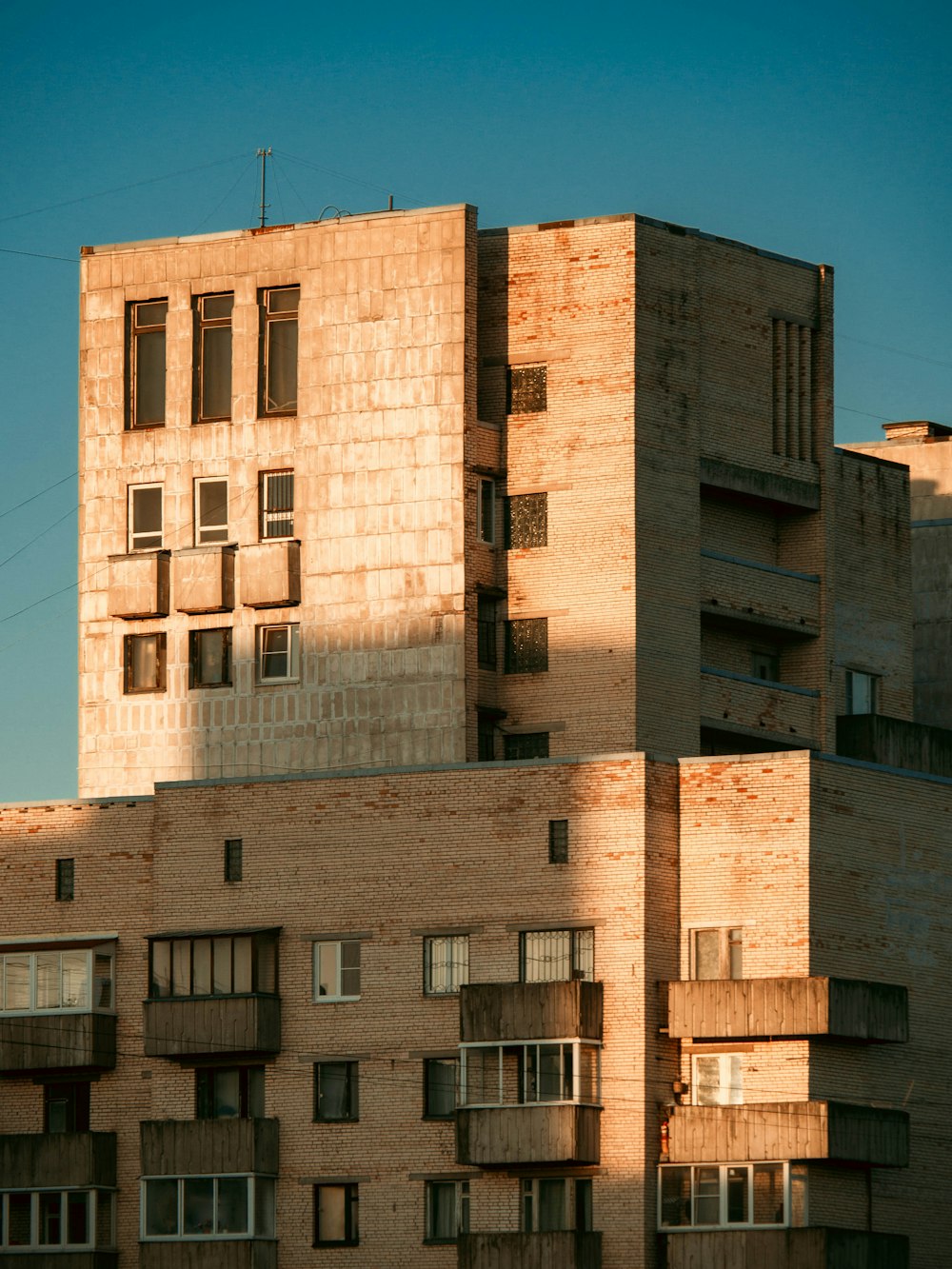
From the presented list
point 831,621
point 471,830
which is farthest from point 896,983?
point 831,621

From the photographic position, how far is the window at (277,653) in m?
92.0

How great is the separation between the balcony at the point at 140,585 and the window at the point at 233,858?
467 inches

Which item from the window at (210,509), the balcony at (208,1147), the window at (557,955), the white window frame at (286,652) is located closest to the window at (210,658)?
the white window frame at (286,652)

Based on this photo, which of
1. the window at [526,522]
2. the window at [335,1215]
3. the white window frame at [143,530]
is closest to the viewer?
the window at [335,1215]

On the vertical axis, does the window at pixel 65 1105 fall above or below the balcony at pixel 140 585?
below

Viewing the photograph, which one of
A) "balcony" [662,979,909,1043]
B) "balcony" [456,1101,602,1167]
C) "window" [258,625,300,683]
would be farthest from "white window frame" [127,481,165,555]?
"balcony" [662,979,909,1043]

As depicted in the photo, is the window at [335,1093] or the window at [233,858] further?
the window at [233,858]

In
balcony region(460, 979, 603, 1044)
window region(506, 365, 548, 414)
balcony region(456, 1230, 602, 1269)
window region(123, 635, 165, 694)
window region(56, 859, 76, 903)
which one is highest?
window region(506, 365, 548, 414)

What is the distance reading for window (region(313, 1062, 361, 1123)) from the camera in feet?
265

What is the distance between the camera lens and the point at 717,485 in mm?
92000

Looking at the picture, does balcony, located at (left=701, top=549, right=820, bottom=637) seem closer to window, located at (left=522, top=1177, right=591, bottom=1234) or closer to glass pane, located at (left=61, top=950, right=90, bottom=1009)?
window, located at (left=522, top=1177, right=591, bottom=1234)

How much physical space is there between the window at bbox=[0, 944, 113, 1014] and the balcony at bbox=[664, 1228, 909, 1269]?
17273mm

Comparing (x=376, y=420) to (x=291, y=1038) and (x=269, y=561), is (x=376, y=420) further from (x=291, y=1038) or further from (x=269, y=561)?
(x=291, y=1038)

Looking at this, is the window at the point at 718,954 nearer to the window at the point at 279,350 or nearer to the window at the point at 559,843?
the window at the point at 559,843
